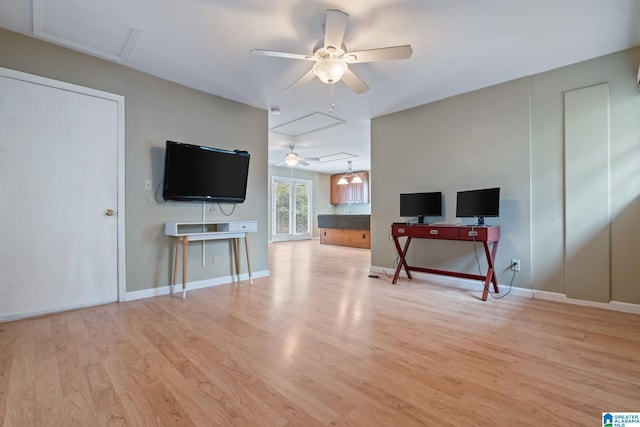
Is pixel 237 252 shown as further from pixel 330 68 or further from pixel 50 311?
pixel 330 68

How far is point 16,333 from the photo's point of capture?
2.26m

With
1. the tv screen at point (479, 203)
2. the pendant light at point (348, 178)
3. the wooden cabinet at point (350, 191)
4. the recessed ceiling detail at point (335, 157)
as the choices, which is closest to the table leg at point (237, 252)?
the tv screen at point (479, 203)

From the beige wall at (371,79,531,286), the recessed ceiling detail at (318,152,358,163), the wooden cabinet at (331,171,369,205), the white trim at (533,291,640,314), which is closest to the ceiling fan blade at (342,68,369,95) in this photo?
the beige wall at (371,79,531,286)

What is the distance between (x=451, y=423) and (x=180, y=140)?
148 inches

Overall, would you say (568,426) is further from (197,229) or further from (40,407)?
(197,229)

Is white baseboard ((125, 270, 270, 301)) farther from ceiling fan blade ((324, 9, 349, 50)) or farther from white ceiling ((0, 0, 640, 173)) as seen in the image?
ceiling fan blade ((324, 9, 349, 50))

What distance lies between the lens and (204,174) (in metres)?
3.54

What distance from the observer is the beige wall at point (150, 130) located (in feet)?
8.96

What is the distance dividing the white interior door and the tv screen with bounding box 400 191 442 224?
11.9 feet

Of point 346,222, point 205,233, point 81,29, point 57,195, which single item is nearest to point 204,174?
point 205,233

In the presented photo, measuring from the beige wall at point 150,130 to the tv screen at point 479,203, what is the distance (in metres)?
2.96

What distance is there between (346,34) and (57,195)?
3136 millimetres

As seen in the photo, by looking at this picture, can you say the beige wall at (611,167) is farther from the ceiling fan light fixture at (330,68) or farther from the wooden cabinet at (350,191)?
the wooden cabinet at (350,191)

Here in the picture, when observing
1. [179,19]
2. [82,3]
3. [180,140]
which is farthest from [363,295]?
[82,3]
